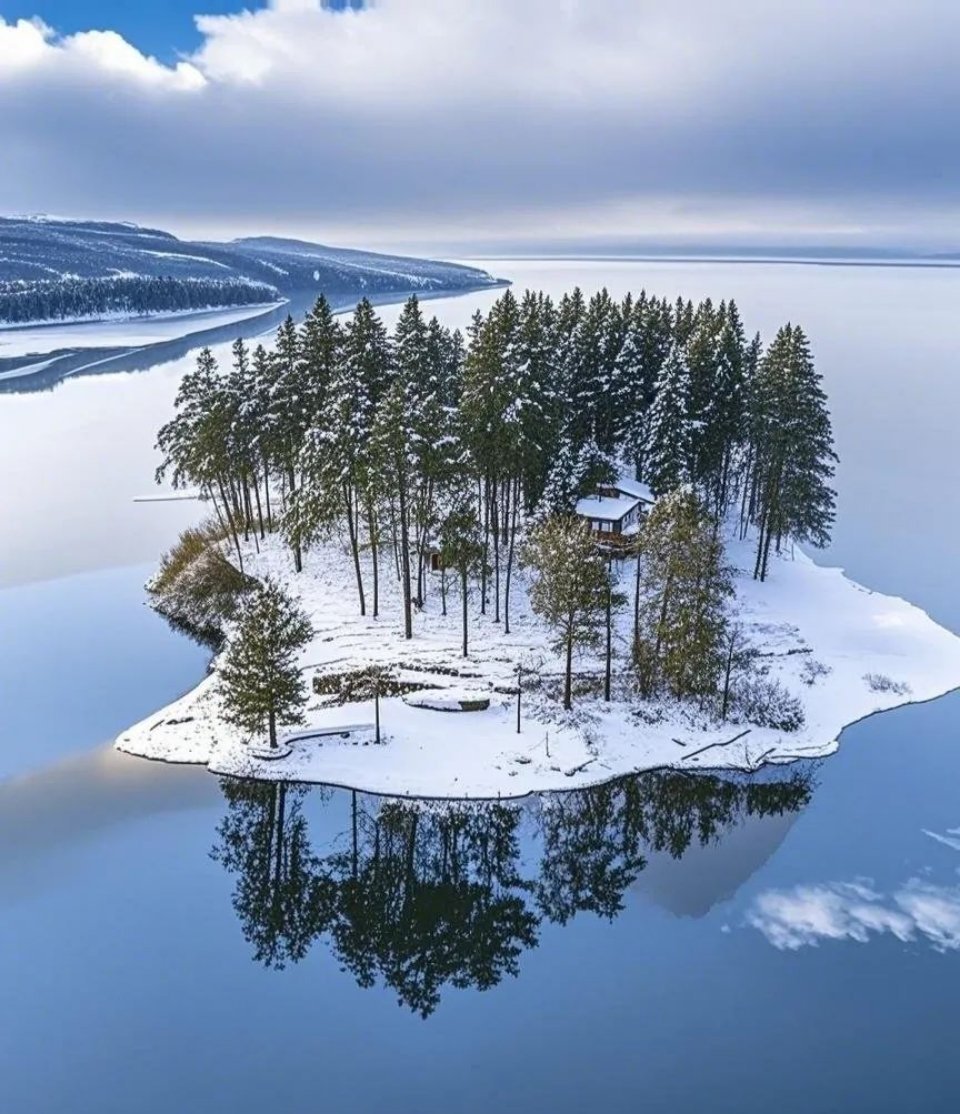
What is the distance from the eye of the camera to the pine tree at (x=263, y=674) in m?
31.2

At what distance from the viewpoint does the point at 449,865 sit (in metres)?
27.6

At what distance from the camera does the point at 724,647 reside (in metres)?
38.2

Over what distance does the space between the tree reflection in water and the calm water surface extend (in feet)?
0.30

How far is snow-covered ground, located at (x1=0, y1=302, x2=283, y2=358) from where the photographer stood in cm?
14725

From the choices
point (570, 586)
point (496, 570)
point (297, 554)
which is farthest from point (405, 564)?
point (297, 554)

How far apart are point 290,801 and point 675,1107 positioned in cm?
1629

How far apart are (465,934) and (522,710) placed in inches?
447

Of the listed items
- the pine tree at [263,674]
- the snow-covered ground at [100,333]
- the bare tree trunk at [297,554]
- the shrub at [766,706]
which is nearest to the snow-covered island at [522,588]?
the shrub at [766,706]

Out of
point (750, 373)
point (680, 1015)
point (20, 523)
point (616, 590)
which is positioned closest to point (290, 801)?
point (680, 1015)

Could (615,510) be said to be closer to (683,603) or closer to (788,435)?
(788,435)

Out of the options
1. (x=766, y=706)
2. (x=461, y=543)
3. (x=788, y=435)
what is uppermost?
(x=788, y=435)

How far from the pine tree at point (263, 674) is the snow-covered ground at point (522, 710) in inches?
55.5

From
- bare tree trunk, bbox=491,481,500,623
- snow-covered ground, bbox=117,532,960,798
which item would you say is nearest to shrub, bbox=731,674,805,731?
snow-covered ground, bbox=117,532,960,798

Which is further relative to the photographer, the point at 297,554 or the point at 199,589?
the point at 297,554
